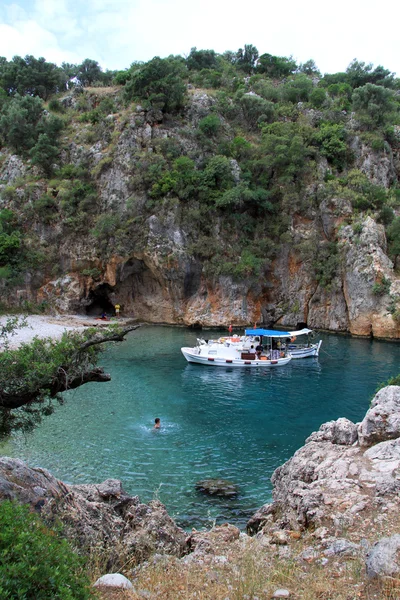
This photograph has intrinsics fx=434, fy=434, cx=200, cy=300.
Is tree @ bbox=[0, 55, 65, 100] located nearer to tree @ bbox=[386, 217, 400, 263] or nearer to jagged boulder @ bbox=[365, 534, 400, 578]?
tree @ bbox=[386, 217, 400, 263]

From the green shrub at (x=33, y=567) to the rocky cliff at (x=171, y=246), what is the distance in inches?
1629

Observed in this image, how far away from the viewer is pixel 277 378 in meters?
30.3

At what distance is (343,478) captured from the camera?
32.4ft

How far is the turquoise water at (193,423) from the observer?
1520cm

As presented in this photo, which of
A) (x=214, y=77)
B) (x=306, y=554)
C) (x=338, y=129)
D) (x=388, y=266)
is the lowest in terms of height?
(x=306, y=554)

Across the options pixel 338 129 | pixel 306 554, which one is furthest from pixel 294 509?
pixel 338 129

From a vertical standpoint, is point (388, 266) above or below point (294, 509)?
above

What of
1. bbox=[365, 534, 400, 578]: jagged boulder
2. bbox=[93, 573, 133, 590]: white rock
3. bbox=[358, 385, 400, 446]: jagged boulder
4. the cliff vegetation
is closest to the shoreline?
the cliff vegetation

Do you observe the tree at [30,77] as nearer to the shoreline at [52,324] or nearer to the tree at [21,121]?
→ the tree at [21,121]

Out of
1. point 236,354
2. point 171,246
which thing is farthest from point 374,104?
point 236,354

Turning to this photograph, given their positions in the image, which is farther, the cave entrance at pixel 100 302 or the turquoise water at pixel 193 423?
the cave entrance at pixel 100 302

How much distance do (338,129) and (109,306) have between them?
34.9 m

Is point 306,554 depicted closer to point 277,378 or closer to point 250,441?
point 250,441

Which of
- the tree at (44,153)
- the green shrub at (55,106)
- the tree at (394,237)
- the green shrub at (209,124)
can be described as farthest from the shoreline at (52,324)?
the green shrub at (55,106)
